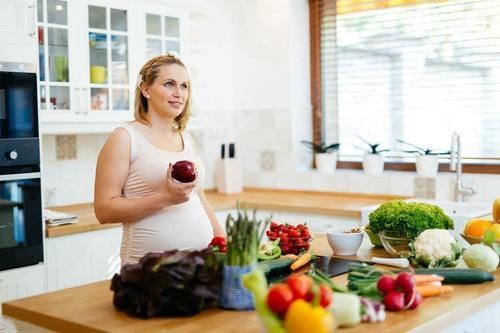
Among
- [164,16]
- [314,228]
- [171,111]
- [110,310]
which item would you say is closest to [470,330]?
[110,310]

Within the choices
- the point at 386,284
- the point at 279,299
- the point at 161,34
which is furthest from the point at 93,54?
the point at 279,299

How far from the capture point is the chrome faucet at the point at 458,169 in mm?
4324

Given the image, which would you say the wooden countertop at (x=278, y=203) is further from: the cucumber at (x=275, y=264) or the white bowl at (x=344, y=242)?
the cucumber at (x=275, y=264)

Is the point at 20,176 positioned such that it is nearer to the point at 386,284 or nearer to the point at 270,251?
the point at 270,251

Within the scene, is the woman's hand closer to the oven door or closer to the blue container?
the blue container

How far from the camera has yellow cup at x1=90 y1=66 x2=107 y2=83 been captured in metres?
4.32

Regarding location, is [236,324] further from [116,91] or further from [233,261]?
[116,91]

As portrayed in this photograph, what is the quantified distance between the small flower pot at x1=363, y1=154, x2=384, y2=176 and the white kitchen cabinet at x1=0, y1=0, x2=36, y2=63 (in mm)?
2343

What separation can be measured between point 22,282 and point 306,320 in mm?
2542

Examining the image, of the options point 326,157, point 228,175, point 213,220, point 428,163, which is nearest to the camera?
point 213,220

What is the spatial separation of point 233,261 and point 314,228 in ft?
8.58

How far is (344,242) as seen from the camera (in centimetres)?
276

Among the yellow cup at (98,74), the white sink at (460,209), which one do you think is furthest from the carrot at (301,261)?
the yellow cup at (98,74)

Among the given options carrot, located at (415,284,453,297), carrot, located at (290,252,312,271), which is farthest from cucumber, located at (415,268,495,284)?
carrot, located at (290,252,312,271)
